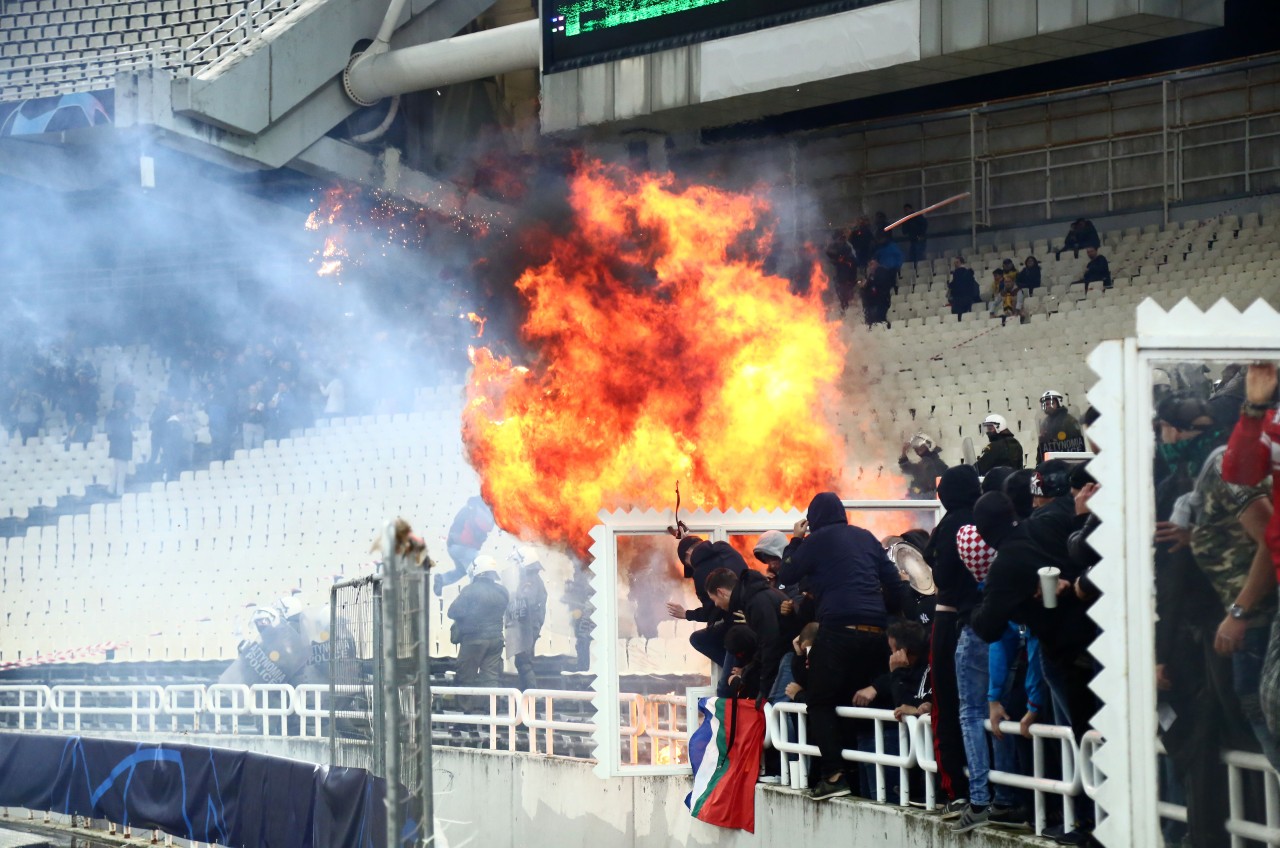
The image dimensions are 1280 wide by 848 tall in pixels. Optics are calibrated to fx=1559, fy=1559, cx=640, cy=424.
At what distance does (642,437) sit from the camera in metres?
15.1

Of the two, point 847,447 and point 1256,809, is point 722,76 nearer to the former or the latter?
point 847,447

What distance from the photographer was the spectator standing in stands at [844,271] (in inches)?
843

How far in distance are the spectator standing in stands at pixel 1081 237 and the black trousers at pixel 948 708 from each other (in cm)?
1352

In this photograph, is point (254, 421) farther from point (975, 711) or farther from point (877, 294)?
point (975, 711)

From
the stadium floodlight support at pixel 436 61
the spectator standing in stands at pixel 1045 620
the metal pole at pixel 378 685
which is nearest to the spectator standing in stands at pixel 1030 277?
the stadium floodlight support at pixel 436 61

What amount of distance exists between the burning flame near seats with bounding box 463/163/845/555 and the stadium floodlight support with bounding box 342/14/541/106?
2.19 metres

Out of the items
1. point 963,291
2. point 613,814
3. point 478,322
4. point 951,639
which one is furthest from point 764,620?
point 478,322

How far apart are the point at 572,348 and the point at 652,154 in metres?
5.61

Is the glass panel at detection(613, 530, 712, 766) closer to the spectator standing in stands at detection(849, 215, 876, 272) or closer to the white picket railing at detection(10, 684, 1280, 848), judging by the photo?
the white picket railing at detection(10, 684, 1280, 848)

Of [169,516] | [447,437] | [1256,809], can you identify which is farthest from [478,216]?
[1256,809]

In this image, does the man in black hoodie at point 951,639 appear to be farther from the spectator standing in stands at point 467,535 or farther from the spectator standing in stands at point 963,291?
the spectator standing in stands at point 963,291

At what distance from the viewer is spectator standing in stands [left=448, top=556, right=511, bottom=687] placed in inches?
530

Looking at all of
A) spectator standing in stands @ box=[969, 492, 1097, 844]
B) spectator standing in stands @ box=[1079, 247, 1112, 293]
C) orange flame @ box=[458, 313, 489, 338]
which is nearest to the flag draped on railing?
spectator standing in stands @ box=[969, 492, 1097, 844]

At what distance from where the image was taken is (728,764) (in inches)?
379
